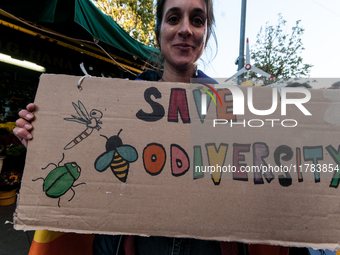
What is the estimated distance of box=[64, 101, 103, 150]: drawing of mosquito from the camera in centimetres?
71

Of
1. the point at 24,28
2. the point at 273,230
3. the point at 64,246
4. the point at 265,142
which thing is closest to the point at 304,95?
the point at 265,142

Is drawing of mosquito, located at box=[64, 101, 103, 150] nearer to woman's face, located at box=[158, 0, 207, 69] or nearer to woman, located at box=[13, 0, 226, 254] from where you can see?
woman, located at box=[13, 0, 226, 254]

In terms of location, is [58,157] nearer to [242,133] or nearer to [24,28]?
[242,133]

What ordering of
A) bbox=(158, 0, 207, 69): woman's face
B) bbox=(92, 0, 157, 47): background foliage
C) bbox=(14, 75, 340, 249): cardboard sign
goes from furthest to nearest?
bbox=(92, 0, 157, 47): background foliage < bbox=(158, 0, 207, 69): woman's face < bbox=(14, 75, 340, 249): cardboard sign

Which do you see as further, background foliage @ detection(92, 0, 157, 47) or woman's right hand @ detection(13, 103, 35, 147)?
background foliage @ detection(92, 0, 157, 47)

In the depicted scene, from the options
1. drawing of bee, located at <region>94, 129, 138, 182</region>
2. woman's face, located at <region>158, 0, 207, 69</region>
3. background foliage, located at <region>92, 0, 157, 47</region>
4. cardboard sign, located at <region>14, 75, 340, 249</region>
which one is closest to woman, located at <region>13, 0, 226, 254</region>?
woman's face, located at <region>158, 0, 207, 69</region>

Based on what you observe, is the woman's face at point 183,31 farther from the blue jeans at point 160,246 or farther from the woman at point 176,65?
the blue jeans at point 160,246

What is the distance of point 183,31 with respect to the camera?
889 mm

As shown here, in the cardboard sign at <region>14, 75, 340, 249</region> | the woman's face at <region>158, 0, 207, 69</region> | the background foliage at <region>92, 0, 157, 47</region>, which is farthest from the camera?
the background foliage at <region>92, 0, 157, 47</region>

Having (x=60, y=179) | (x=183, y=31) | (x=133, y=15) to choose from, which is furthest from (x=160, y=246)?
(x=133, y=15)

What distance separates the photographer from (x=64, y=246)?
79cm

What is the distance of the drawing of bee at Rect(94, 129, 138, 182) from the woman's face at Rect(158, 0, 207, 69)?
565 mm

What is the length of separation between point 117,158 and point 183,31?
0.73 m

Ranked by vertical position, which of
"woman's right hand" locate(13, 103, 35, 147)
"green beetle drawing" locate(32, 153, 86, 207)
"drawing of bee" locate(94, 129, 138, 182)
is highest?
"woman's right hand" locate(13, 103, 35, 147)
